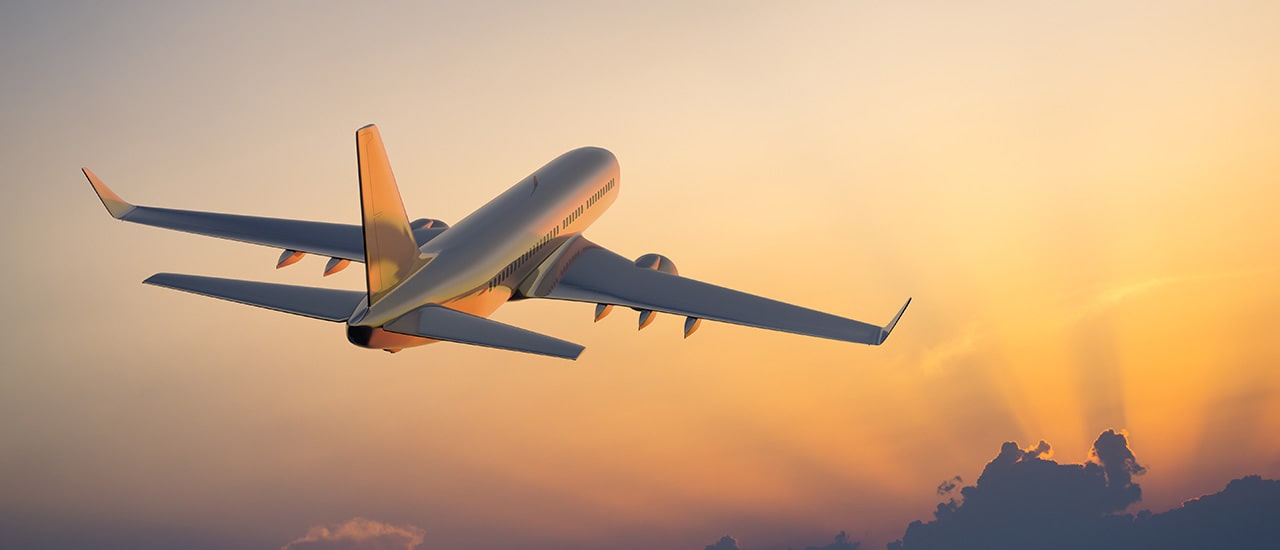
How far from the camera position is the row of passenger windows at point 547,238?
172 ft

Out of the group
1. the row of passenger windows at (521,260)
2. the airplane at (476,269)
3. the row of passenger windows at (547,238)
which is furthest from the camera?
the row of passenger windows at (547,238)

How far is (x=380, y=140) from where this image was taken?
4203cm

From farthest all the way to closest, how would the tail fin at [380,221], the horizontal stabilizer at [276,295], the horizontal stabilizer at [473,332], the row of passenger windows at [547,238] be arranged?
the row of passenger windows at [547,238] → the horizontal stabilizer at [276,295] → the tail fin at [380,221] → the horizontal stabilizer at [473,332]

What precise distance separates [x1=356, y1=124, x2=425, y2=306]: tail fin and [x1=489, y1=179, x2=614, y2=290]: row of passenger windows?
6.81 metres

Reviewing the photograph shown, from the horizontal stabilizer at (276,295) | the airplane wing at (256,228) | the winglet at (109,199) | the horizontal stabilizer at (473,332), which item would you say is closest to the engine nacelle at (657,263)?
the airplane wing at (256,228)

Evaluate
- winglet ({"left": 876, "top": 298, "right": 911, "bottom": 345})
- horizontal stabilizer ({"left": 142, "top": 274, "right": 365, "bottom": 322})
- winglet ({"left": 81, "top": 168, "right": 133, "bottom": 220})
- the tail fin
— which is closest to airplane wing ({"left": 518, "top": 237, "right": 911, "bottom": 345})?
winglet ({"left": 876, "top": 298, "right": 911, "bottom": 345})

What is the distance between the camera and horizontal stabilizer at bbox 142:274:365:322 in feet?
144

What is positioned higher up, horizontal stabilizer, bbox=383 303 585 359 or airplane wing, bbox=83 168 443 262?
airplane wing, bbox=83 168 443 262

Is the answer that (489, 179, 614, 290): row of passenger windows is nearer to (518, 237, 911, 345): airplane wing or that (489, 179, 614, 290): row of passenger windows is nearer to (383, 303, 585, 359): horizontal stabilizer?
(518, 237, 911, 345): airplane wing

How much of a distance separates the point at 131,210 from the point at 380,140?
22.4 meters

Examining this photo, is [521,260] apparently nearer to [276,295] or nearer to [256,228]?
[276,295]

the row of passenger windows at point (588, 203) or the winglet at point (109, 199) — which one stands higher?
the row of passenger windows at point (588, 203)

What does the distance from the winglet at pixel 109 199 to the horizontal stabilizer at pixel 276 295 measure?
14.7m

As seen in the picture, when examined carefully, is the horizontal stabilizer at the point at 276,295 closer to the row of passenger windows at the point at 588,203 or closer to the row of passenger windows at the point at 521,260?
the row of passenger windows at the point at 521,260
